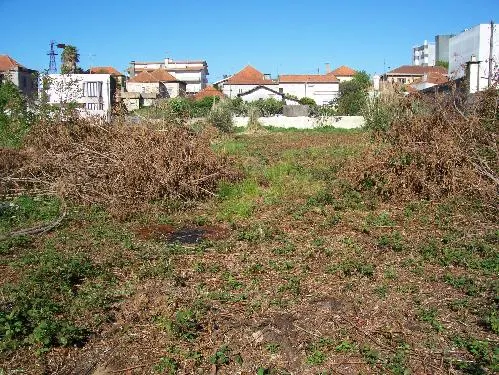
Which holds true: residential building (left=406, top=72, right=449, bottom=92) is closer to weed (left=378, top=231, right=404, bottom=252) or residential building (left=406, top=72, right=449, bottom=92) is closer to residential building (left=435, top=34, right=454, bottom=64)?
weed (left=378, top=231, right=404, bottom=252)

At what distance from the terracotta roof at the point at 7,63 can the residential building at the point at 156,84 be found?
1204 centimetres

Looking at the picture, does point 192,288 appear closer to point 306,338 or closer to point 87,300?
point 87,300

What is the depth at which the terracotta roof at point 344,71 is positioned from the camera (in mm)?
83694

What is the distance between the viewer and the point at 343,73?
84188 millimetres

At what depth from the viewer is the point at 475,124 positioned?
29.9 feet

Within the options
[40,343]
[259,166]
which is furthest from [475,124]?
[40,343]

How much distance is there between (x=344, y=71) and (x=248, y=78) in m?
25.8

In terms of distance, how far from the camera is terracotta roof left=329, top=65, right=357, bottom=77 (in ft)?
275

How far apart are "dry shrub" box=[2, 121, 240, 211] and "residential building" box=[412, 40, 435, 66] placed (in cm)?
11028

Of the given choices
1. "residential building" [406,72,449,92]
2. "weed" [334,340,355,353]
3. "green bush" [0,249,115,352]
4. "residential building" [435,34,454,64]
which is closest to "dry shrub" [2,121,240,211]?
"green bush" [0,249,115,352]

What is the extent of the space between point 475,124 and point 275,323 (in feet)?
22.7

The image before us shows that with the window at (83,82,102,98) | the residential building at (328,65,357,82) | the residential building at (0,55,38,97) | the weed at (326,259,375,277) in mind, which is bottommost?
the weed at (326,259,375,277)

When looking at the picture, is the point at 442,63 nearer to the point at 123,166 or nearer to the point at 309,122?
the point at 309,122

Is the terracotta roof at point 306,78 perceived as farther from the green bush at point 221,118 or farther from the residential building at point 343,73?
the green bush at point 221,118
